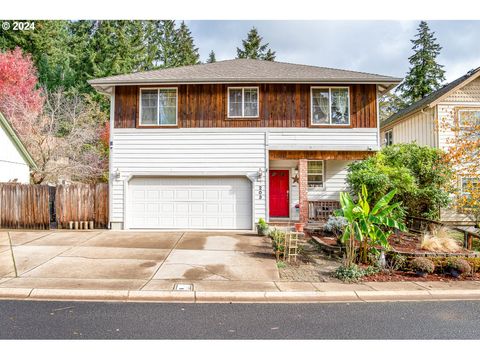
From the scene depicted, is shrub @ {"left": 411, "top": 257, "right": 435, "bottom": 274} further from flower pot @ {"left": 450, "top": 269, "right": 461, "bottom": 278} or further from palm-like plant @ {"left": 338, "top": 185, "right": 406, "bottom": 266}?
palm-like plant @ {"left": 338, "top": 185, "right": 406, "bottom": 266}

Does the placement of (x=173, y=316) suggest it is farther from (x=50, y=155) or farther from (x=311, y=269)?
(x=50, y=155)

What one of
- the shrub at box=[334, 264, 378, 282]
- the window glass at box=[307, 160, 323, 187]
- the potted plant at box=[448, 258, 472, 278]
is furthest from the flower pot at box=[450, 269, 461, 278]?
the window glass at box=[307, 160, 323, 187]

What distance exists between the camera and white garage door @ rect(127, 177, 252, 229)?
12.0 m

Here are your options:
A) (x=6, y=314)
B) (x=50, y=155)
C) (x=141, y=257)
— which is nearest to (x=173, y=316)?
(x=6, y=314)

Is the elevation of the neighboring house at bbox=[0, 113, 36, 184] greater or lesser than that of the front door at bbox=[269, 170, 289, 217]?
greater

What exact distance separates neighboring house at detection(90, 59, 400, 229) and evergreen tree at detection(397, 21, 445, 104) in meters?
20.9

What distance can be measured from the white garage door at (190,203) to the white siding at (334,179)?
412 cm

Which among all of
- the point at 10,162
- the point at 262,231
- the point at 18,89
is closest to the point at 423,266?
the point at 262,231

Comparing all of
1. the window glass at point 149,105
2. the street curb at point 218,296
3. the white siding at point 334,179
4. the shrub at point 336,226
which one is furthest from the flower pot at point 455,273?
the window glass at point 149,105

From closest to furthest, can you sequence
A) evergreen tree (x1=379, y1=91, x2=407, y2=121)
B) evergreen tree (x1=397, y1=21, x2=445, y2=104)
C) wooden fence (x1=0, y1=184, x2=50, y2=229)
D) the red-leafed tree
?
wooden fence (x1=0, y1=184, x2=50, y2=229)
the red-leafed tree
evergreen tree (x1=397, y1=21, x2=445, y2=104)
evergreen tree (x1=379, y1=91, x2=407, y2=121)

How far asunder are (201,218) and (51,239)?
5420 millimetres

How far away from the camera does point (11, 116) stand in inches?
739

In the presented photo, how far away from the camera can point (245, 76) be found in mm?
12117

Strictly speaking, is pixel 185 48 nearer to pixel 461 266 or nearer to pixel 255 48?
pixel 255 48
